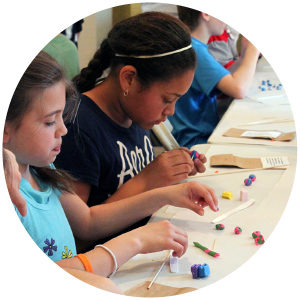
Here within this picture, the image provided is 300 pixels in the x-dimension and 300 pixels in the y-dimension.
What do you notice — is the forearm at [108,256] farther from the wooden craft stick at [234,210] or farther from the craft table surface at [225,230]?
the wooden craft stick at [234,210]

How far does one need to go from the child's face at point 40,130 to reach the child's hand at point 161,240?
0.49 feet

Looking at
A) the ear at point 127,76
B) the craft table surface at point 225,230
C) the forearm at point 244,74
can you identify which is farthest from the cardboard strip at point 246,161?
the forearm at point 244,74

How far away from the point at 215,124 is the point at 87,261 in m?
0.60

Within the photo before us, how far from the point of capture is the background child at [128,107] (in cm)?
A: 65

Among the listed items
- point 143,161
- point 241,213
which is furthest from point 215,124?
point 241,213

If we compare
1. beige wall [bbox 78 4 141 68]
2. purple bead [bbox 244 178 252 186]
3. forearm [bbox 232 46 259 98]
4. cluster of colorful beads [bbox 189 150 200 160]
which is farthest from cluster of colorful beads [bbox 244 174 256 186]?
forearm [bbox 232 46 259 98]

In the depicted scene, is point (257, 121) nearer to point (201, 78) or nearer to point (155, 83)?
point (201, 78)

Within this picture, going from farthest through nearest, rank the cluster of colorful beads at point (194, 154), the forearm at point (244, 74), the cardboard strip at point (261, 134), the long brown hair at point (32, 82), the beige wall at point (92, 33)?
1. the forearm at point (244, 74)
2. the cardboard strip at point (261, 134)
3. the cluster of colorful beads at point (194, 154)
4. the beige wall at point (92, 33)
5. the long brown hair at point (32, 82)

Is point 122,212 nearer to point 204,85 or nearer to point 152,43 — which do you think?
point 152,43

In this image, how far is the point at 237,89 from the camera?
1.16 m

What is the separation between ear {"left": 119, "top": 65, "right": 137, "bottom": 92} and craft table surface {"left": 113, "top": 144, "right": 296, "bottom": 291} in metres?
0.20

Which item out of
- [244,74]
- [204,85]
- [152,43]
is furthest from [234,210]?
[244,74]

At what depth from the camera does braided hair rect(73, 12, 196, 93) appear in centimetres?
64

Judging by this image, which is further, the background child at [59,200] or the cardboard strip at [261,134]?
the cardboard strip at [261,134]
